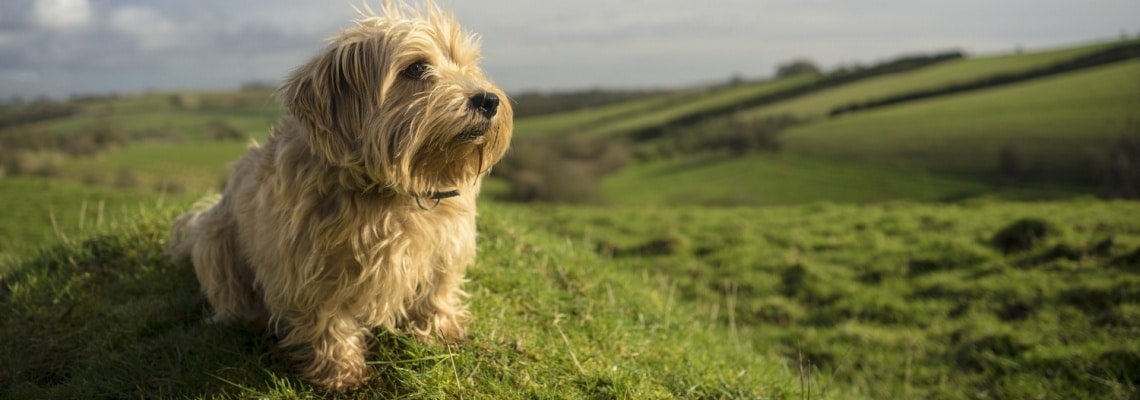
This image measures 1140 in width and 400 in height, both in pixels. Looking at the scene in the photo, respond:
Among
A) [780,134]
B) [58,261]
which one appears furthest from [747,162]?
[58,261]

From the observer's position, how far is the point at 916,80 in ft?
185

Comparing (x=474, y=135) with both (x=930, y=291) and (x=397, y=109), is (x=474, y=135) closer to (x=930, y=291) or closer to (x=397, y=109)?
(x=397, y=109)

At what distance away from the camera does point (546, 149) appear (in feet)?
183

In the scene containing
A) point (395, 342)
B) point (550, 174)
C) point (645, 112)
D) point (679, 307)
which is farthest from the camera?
point (645, 112)

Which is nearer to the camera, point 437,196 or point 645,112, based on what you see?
point 437,196

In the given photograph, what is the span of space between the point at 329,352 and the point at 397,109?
1.54m

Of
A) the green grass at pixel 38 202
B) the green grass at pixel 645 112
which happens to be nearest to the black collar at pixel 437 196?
the green grass at pixel 38 202

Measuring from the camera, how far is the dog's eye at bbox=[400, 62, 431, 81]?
379 centimetres

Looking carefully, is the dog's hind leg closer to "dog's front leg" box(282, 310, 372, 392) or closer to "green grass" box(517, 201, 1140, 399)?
"dog's front leg" box(282, 310, 372, 392)

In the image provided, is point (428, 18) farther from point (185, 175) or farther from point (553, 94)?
point (553, 94)

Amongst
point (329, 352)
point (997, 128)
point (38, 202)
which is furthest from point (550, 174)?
point (329, 352)

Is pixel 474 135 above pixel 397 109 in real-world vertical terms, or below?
below

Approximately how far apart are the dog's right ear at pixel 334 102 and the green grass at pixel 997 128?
37277mm

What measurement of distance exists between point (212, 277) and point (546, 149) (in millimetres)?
51405
